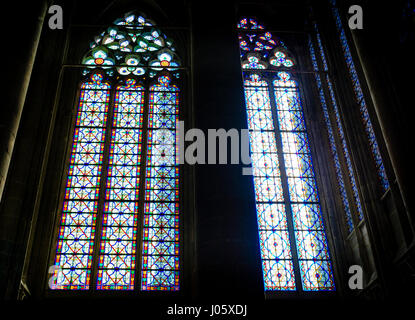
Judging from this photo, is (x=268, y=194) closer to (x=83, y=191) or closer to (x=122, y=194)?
(x=122, y=194)

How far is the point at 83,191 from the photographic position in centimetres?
1177

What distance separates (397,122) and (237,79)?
299 cm

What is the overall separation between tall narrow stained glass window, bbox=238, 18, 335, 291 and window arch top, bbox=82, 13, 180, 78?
2.38 metres

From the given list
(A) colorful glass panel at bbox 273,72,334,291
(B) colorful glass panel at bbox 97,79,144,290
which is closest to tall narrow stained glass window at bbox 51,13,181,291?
(B) colorful glass panel at bbox 97,79,144,290

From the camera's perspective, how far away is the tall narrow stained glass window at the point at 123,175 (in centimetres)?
1084

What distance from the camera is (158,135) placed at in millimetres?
12875

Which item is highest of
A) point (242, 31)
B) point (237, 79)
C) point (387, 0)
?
point (242, 31)

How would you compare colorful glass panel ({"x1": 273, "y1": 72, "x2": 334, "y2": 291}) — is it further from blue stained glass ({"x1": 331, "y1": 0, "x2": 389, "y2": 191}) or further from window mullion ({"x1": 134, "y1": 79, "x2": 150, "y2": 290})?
window mullion ({"x1": 134, "y1": 79, "x2": 150, "y2": 290})

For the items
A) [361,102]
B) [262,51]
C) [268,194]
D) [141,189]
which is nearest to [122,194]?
[141,189]

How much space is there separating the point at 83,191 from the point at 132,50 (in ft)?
16.4

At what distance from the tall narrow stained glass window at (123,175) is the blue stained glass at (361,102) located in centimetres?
453

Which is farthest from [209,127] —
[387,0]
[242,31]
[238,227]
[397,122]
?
[242,31]

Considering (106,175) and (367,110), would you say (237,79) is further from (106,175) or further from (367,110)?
(106,175)
